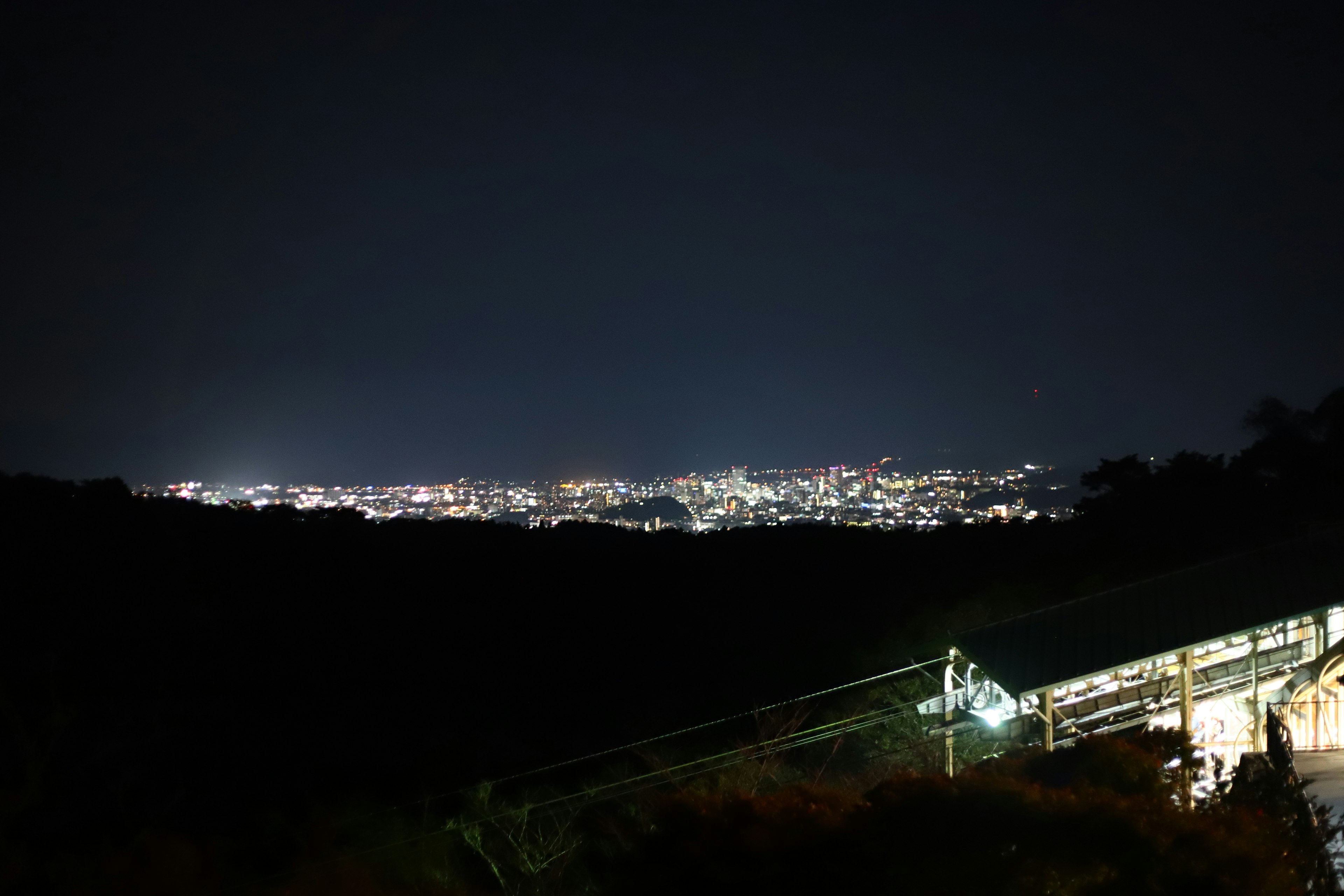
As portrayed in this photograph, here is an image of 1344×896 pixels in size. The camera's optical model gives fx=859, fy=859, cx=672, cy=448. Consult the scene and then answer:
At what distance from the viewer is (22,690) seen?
58.2 ft

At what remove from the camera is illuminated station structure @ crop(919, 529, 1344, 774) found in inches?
282

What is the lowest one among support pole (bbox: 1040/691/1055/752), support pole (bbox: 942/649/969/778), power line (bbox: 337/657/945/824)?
power line (bbox: 337/657/945/824)

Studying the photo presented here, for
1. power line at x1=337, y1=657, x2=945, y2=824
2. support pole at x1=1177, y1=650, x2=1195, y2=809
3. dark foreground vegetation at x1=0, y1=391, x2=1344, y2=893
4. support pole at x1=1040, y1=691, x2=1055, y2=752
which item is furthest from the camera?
power line at x1=337, y1=657, x2=945, y2=824

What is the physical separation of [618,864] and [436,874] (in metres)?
4.38

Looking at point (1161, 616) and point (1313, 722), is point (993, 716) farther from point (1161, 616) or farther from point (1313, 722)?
point (1313, 722)

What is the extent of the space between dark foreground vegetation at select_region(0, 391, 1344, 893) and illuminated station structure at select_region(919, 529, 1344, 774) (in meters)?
1.05

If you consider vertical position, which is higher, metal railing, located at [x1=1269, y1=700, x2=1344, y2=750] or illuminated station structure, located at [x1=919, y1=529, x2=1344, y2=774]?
illuminated station structure, located at [x1=919, y1=529, x2=1344, y2=774]

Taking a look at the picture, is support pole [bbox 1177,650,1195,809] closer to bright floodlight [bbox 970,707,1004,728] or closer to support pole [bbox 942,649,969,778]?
bright floodlight [bbox 970,707,1004,728]

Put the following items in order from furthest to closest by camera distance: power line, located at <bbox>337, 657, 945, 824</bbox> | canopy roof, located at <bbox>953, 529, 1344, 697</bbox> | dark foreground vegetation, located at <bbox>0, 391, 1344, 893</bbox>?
power line, located at <bbox>337, 657, 945, 824</bbox> < canopy roof, located at <bbox>953, 529, 1344, 697</bbox> < dark foreground vegetation, located at <bbox>0, 391, 1344, 893</bbox>

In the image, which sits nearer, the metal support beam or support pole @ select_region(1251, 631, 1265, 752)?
support pole @ select_region(1251, 631, 1265, 752)

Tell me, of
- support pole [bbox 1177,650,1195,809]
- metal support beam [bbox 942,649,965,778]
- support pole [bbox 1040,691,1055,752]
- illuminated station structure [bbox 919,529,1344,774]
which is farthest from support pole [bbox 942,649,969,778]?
support pole [bbox 1177,650,1195,809]

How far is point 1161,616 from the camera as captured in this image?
24.8 ft

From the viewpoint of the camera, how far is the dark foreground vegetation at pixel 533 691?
596 centimetres

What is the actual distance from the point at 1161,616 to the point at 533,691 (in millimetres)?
17654
